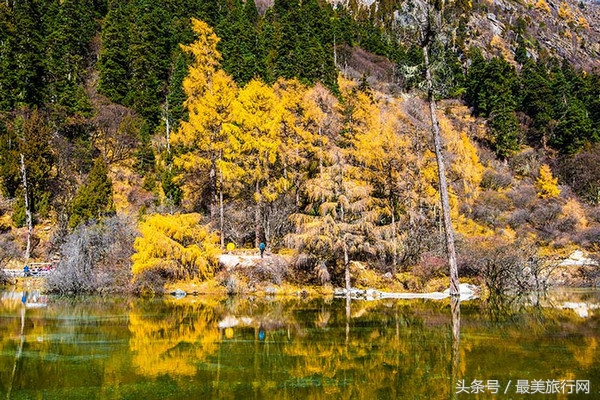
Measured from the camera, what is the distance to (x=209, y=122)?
2673cm

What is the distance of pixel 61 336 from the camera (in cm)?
1156

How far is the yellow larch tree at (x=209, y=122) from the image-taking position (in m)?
26.6

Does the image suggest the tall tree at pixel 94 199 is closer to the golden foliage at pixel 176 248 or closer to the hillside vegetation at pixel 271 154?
the hillside vegetation at pixel 271 154

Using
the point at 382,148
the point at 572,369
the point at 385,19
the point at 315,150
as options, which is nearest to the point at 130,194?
the point at 315,150

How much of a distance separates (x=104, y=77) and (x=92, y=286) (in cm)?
2884

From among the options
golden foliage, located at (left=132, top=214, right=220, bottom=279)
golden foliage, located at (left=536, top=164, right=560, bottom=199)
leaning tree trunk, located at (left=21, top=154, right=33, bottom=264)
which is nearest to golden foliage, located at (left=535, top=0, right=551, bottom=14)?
golden foliage, located at (left=536, top=164, right=560, bottom=199)

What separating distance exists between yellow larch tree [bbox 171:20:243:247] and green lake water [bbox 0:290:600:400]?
11854 millimetres

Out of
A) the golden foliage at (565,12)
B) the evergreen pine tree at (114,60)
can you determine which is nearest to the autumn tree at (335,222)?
the evergreen pine tree at (114,60)

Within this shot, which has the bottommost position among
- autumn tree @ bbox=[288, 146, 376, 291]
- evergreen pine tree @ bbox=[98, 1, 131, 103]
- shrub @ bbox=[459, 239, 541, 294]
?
shrub @ bbox=[459, 239, 541, 294]

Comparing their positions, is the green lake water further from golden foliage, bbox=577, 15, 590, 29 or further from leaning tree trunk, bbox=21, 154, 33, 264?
golden foliage, bbox=577, 15, 590, 29

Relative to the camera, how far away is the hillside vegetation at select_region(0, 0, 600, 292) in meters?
23.0

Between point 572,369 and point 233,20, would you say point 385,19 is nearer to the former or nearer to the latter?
point 233,20

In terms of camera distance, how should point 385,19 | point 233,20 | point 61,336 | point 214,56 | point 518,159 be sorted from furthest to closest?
point 385,19 < point 233,20 < point 518,159 < point 214,56 < point 61,336

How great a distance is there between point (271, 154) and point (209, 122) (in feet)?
12.4
